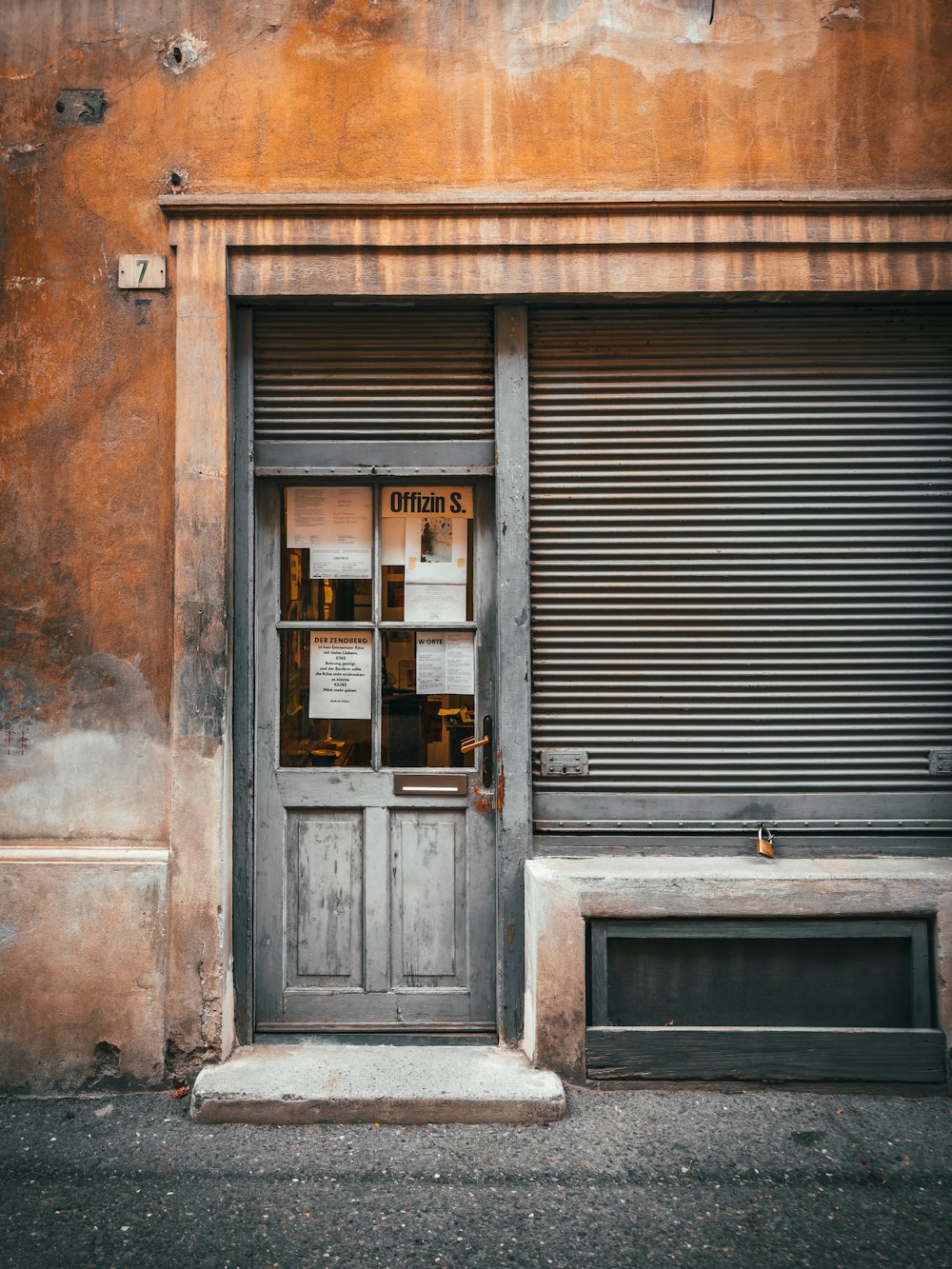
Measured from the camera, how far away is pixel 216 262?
12.0 feet

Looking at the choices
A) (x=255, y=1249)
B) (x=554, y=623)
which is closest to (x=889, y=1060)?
(x=554, y=623)

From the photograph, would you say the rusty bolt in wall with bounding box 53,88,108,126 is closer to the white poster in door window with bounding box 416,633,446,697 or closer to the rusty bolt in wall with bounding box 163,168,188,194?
the rusty bolt in wall with bounding box 163,168,188,194

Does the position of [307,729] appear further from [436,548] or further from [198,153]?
[198,153]

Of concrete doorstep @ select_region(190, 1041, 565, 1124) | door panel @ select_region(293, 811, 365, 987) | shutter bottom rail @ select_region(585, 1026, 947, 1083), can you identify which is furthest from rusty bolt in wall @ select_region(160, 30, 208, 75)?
shutter bottom rail @ select_region(585, 1026, 947, 1083)

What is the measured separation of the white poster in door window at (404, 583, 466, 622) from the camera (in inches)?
153

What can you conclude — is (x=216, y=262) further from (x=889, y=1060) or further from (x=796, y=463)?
(x=889, y=1060)

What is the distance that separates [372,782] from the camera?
3.83 metres

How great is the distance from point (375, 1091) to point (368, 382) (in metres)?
3.07

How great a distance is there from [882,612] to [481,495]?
6.31ft

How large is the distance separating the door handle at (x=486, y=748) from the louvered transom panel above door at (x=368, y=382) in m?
1.26

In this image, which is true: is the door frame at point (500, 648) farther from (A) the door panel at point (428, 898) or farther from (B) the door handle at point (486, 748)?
(A) the door panel at point (428, 898)

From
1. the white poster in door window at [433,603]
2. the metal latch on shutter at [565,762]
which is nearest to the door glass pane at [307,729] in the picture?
the white poster in door window at [433,603]

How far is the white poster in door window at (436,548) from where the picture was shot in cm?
390

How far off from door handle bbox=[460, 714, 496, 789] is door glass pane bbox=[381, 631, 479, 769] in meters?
0.05
